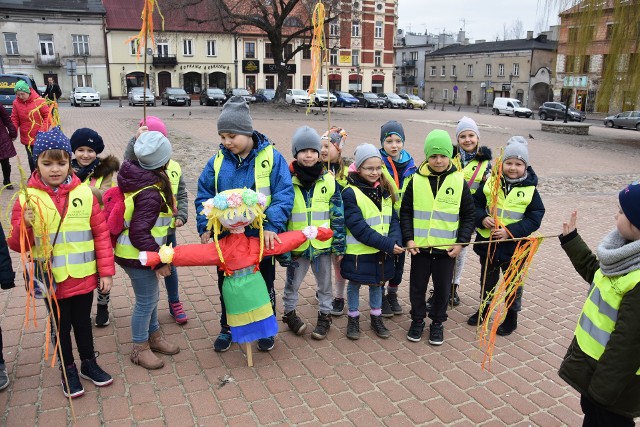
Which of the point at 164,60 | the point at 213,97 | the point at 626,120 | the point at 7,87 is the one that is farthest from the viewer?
→ the point at 164,60

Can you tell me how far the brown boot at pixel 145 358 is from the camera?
368 centimetres

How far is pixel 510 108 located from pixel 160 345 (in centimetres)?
4201

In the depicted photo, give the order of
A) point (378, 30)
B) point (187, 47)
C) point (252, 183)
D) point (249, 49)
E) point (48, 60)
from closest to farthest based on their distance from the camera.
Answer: point (252, 183) < point (48, 60) < point (187, 47) < point (249, 49) < point (378, 30)

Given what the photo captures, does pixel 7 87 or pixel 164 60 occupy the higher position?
pixel 164 60

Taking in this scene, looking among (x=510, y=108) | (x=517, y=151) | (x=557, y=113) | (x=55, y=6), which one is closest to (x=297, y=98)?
(x=510, y=108)

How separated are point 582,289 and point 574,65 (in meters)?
19.0

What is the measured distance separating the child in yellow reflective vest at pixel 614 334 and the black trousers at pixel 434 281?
1.55 m

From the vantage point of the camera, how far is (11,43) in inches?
1750

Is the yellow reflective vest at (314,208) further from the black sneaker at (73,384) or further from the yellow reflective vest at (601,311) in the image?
the yellow reflective vest at (601,311)

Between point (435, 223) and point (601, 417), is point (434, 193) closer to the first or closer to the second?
point (435, 223)

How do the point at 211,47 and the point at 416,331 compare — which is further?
the point at 211,47

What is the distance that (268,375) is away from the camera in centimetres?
368

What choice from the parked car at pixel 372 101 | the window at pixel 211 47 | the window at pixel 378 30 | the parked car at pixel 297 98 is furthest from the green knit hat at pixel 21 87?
the window at pixel 378 30

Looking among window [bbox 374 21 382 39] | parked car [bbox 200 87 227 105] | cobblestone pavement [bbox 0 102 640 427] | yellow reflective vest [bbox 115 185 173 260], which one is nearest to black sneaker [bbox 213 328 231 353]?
cobblestone pavement [bbox 0 102 640 427]
